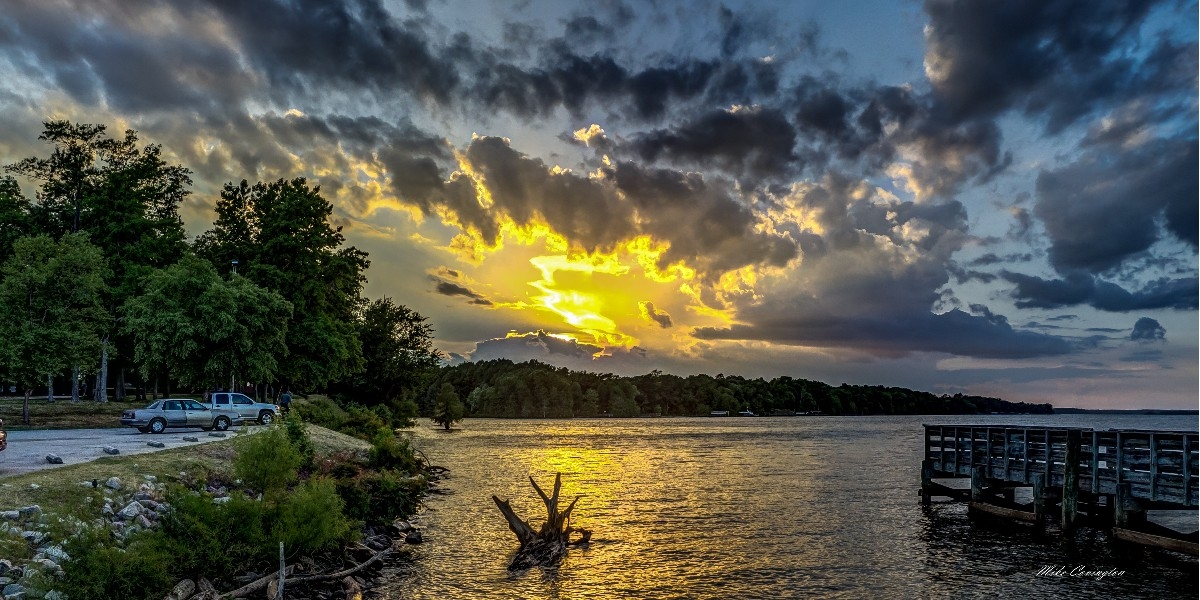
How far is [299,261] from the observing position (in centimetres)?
6612

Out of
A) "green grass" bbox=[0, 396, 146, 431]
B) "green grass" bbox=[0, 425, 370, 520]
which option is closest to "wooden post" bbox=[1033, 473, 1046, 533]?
"green grass" bbox=[0, 425, 370, 520]

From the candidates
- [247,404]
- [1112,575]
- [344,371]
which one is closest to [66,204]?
[344,371]

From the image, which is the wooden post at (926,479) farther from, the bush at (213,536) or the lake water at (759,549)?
the bush at (213,536)

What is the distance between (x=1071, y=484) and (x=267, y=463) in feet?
96.0

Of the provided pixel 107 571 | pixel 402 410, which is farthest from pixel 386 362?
pixel 107 571

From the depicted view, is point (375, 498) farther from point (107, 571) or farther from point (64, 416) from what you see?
point (64, 416)

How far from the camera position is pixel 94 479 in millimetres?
20203

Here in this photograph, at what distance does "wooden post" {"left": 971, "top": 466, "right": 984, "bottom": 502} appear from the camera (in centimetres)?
3362

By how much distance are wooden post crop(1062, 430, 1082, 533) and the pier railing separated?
0.16 ft

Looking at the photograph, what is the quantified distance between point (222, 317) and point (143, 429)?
12.1 m

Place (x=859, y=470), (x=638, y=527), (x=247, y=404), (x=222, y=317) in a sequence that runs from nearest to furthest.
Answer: (x=638, y=527) → (x=247, y=404) → (x=222, y=317) → (x=859, y=470)

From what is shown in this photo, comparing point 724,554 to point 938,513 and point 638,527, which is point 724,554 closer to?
point 638,527

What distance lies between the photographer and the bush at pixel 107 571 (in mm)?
13664

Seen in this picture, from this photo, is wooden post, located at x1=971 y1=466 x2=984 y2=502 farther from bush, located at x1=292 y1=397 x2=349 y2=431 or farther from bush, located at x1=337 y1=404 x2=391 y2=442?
bush, located at x1=292 y1=397 x2=349 y2=431
